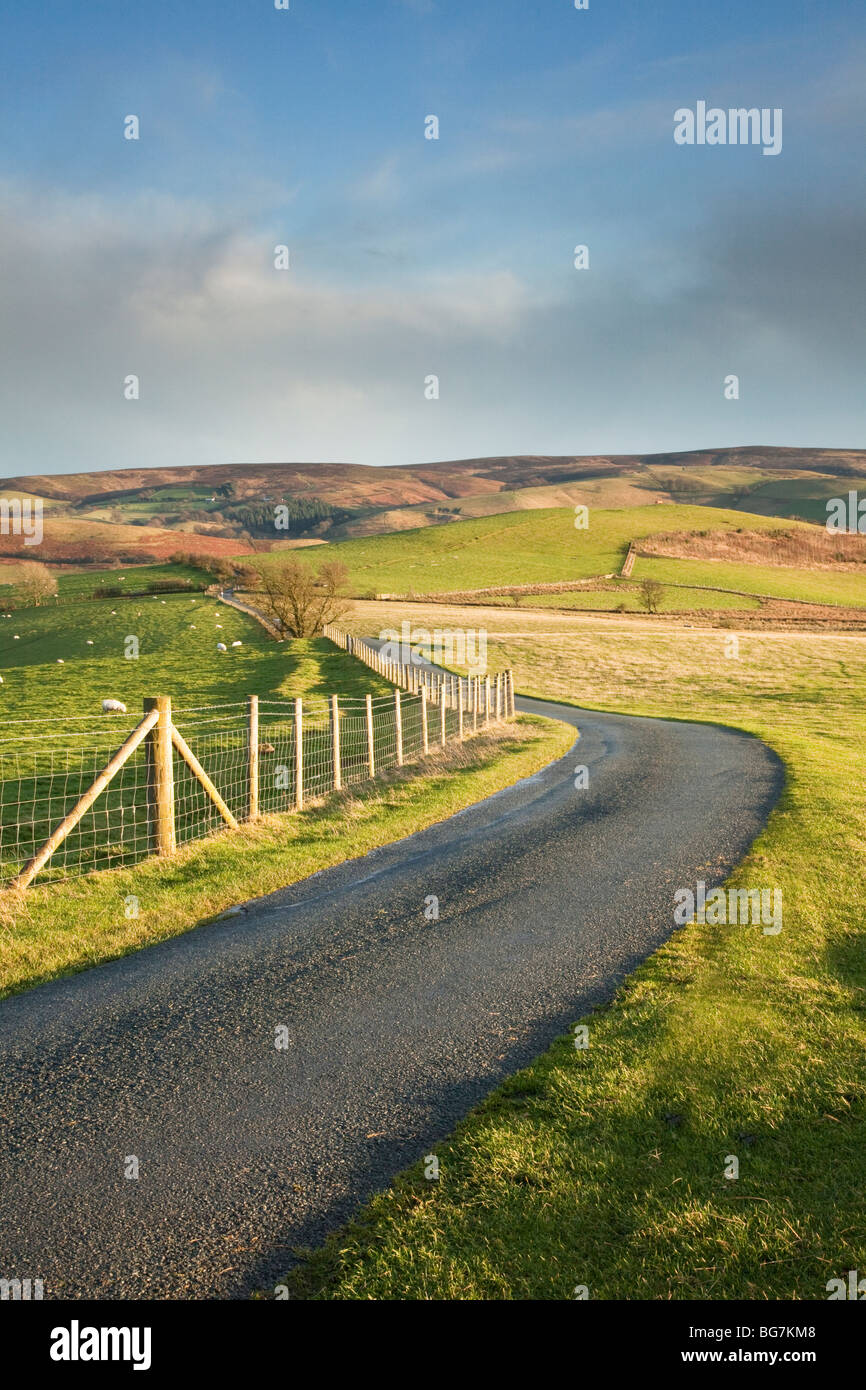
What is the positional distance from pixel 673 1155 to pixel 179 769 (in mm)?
20142

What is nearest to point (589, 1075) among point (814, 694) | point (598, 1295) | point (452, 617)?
point (598, 1295)

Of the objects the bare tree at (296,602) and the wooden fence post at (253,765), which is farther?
the bare tree at (296,602)

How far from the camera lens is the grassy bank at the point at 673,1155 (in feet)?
15.5

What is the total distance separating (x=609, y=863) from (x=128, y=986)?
23.8 feet

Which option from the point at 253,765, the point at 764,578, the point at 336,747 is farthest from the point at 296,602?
the point at 764,578

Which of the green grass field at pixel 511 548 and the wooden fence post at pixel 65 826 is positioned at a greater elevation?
the green grass field at pixel 511 548

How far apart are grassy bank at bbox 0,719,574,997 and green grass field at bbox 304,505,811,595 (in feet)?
248

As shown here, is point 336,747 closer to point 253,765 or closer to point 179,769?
point 253,765

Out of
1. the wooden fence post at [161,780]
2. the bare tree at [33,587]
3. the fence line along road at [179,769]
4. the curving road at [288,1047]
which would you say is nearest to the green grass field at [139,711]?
the fence line along road at [179,769]

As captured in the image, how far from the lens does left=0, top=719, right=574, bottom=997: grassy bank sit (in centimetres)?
1005

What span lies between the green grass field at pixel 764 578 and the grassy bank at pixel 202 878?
7884 centimetres

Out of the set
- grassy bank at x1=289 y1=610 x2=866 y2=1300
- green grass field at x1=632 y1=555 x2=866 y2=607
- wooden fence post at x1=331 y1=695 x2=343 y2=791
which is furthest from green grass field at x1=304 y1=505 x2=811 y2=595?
grassy bank at x1=289 y1=610 x2=866 y2=1300

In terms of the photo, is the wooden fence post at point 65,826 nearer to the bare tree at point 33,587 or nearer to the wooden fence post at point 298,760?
the wooden fence post at point 298,760
